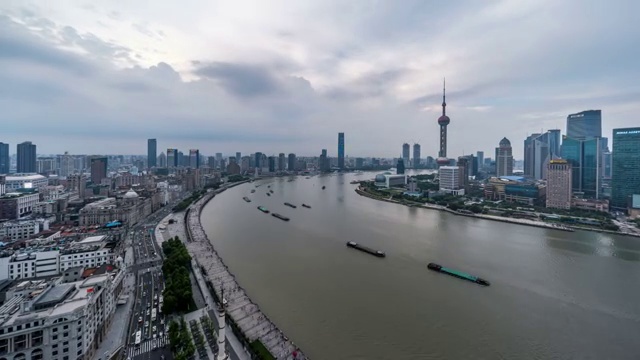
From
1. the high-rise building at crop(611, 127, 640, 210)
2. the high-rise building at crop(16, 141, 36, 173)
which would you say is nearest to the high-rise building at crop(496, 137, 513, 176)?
the high-rise building at crop(611, 127, 640, 210)

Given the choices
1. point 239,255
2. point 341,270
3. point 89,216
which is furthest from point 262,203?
point 341,270

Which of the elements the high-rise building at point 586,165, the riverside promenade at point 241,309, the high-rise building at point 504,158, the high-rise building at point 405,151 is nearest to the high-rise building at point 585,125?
the high-rise building at point 586,165

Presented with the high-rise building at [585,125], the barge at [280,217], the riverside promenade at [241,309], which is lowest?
the riverside promenade at [241,309]

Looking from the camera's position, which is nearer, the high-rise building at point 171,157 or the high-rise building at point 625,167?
the high-rise building at point 625,167

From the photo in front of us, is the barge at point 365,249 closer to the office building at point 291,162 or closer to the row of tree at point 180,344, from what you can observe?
the row of tree at point 180,344

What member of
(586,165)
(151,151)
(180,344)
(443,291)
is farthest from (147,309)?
(151,151)

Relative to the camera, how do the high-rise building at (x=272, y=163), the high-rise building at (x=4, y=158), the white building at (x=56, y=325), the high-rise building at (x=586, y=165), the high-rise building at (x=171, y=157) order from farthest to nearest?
the high-rise building at (x=171, y=157) < the high-rise building at (x=272, y=163) < the high-rise building at (x=4, y=158) < the high-rise building at (x=586, y=165) < the white building at (x=56, y=325)

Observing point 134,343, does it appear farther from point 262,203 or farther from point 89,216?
point 262,203
